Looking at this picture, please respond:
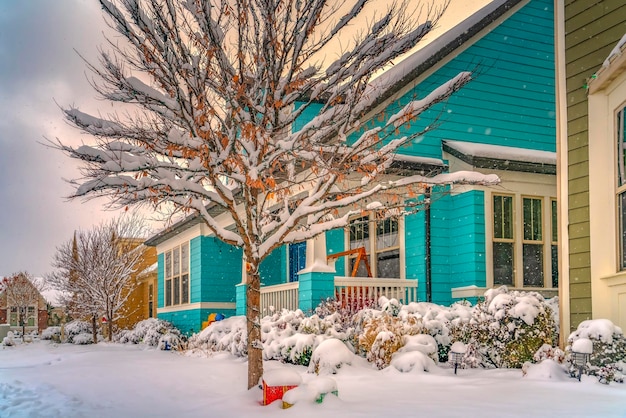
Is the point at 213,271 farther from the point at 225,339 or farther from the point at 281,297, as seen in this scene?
the point at 225,339

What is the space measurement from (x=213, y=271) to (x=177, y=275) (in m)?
3.58

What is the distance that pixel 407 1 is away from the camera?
798cm

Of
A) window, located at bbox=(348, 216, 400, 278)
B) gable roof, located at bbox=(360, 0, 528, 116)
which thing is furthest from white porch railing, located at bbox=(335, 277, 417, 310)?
gable roof, located at bbox=(360, 0, 528, 116)

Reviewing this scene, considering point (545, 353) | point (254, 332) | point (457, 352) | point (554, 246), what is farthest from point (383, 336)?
point (554, 246)

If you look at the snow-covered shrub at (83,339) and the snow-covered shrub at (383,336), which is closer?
the snow-covered shrub at (383,336)

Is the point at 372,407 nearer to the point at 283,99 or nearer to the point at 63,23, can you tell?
the point at 283,99

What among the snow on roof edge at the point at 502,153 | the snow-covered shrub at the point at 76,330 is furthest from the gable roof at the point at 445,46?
the snow-covered shrub at the point at 76,330

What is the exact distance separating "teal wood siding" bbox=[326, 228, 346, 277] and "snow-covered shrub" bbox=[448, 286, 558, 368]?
5.81 m

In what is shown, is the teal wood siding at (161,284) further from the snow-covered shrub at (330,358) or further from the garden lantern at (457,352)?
the garden lantern at (457,352)

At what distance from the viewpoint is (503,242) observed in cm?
1204

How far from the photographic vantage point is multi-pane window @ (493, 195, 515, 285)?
39.4 feet

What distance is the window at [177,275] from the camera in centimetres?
2055

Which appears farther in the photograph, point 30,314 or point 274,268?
point 30,314

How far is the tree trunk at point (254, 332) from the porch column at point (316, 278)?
15.1ft
